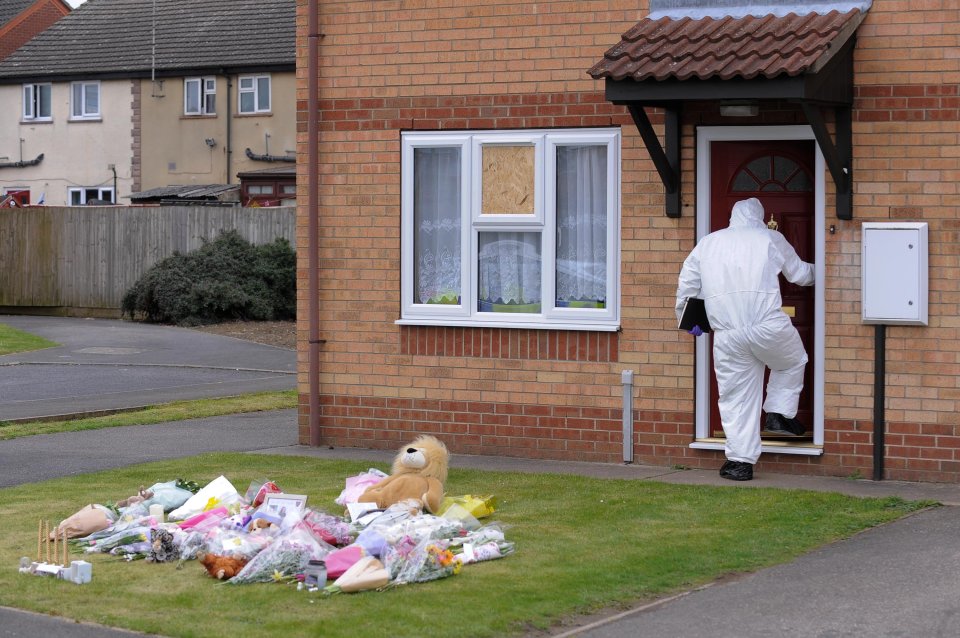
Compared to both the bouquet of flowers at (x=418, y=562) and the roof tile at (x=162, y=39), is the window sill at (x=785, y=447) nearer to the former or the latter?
the bouquet of flowers at (x=418, y=562)

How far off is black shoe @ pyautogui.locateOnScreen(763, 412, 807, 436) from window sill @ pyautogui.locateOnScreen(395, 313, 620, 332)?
1.42 meters

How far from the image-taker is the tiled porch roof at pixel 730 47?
388 inches

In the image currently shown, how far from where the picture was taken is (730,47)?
1030 cm

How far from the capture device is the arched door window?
36.4ft

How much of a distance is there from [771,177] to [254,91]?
30872 mm

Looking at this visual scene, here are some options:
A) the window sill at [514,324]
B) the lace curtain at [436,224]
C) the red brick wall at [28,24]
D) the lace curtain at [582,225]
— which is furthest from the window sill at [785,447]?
the red brick wall at [28,24]

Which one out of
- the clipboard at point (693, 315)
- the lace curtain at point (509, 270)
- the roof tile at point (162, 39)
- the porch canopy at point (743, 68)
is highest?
the roof tile at point (162, 39)

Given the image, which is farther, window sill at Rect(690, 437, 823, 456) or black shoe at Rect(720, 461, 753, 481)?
window sill at Rect(690, 437, 823, 456)

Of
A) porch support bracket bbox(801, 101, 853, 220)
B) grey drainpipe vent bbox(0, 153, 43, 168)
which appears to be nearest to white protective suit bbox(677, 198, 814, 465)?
porch support bracket bbox(801, 101, 853, 220)

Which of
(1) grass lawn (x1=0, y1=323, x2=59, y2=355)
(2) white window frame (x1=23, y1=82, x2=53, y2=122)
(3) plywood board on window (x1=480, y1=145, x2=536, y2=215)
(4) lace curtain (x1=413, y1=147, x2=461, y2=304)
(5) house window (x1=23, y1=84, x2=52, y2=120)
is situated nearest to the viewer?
(3) plywood board on window (x1=480, y1=145, x2=536, y2=215)

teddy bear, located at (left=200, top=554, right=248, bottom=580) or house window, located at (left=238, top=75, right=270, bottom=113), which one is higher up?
house window, located at (left=238, top=75, right=270, bottom=113)

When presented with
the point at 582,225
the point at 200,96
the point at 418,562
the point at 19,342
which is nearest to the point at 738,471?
the point at 582,225

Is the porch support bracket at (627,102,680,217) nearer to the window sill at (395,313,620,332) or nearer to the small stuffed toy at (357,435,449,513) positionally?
the window sill at (395,313,620,332)

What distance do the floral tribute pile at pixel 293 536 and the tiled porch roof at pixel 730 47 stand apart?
3233 mm
